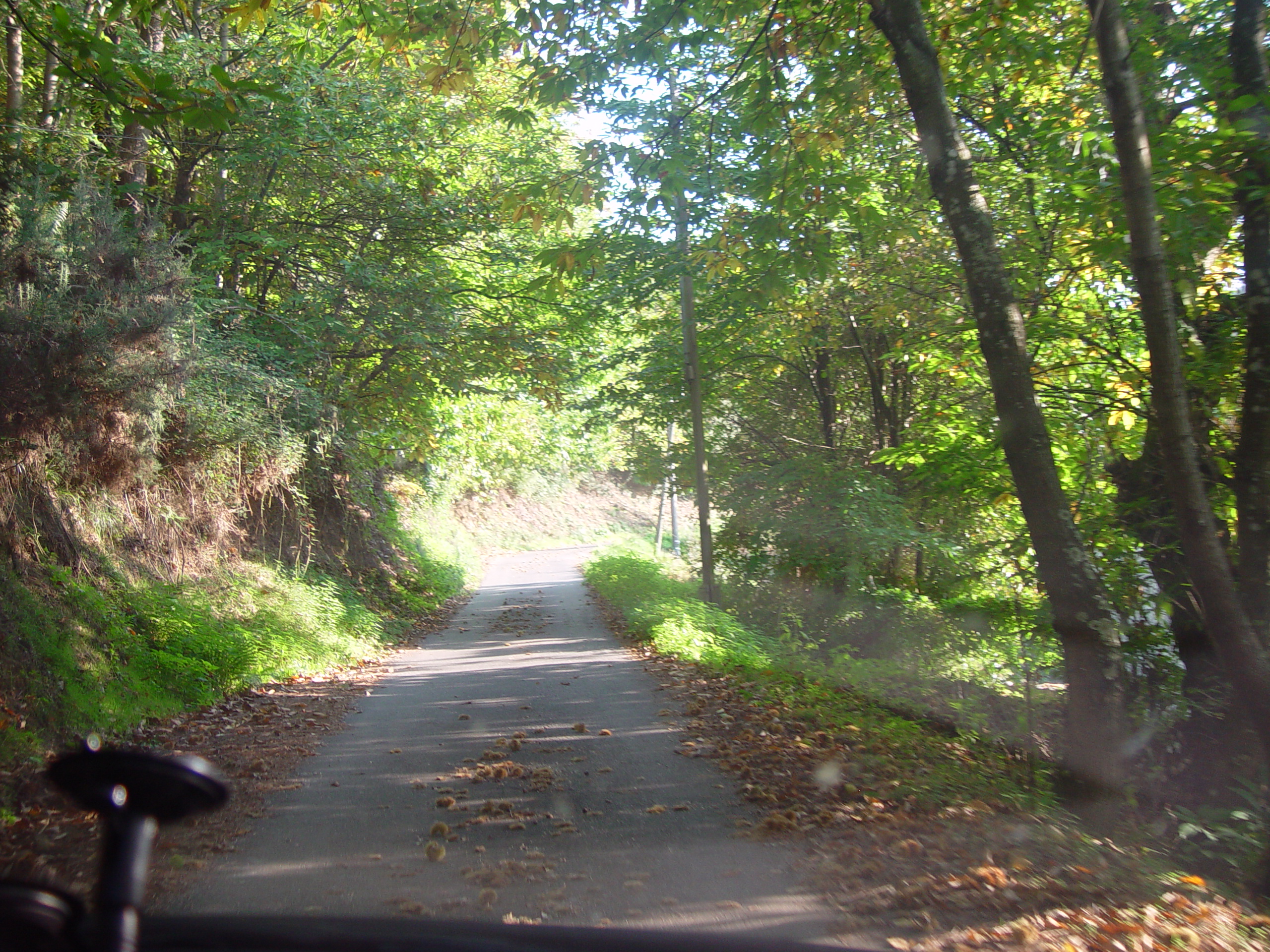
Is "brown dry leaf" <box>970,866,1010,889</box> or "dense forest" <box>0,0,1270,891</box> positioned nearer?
"brown dry leaf" <box>970,866,1010,889</box>

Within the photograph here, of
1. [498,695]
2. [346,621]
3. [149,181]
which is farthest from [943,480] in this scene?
[149,181]

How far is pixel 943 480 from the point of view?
11.6 m

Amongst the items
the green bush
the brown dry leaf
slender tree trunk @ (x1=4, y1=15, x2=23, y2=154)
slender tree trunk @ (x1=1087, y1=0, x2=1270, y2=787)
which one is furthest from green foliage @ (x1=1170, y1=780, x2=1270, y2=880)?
slender tree trunk @ (x1=4, y1=15, x2=23, y2=154)

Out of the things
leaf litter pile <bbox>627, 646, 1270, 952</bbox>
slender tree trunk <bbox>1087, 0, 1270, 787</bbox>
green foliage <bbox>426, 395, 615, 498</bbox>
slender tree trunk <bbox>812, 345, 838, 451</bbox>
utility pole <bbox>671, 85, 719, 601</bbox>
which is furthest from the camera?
green foliage <bbox>426, 395, 615, 498</bbox>

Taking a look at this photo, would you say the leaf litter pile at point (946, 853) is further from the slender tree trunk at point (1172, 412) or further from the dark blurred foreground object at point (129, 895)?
the dark blurred foreground object at point (129, 895)

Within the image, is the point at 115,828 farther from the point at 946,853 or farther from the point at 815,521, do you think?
the point at 815,521

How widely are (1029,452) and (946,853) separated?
296 centimetres

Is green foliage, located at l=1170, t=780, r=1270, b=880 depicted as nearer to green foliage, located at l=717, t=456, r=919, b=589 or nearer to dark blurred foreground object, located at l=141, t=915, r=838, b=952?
dark blurred foreground object, located at l=141, t=915, r=838, b=952

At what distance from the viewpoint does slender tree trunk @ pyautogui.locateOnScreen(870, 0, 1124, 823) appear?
6145 millimetres

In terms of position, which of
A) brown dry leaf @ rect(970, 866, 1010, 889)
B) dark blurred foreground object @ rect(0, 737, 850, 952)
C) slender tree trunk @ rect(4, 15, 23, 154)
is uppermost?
slender tree trunk @ rect(4, 15, 23, 154)

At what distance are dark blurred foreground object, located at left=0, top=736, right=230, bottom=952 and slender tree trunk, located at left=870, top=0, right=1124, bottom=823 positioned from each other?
6014mm

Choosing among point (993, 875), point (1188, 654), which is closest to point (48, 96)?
point (993, 875)

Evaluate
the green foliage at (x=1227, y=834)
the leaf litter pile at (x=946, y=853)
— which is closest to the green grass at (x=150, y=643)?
the leaf litter pile at (x=946, y=853)

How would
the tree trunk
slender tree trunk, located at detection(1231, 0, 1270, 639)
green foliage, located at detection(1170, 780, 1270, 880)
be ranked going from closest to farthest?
1. slender tree trunk, located at detection(1231, 0, 1270, 639)
2. green foliage, located at detection(1170, 780, 1270, 880)
3. the tree trunk
